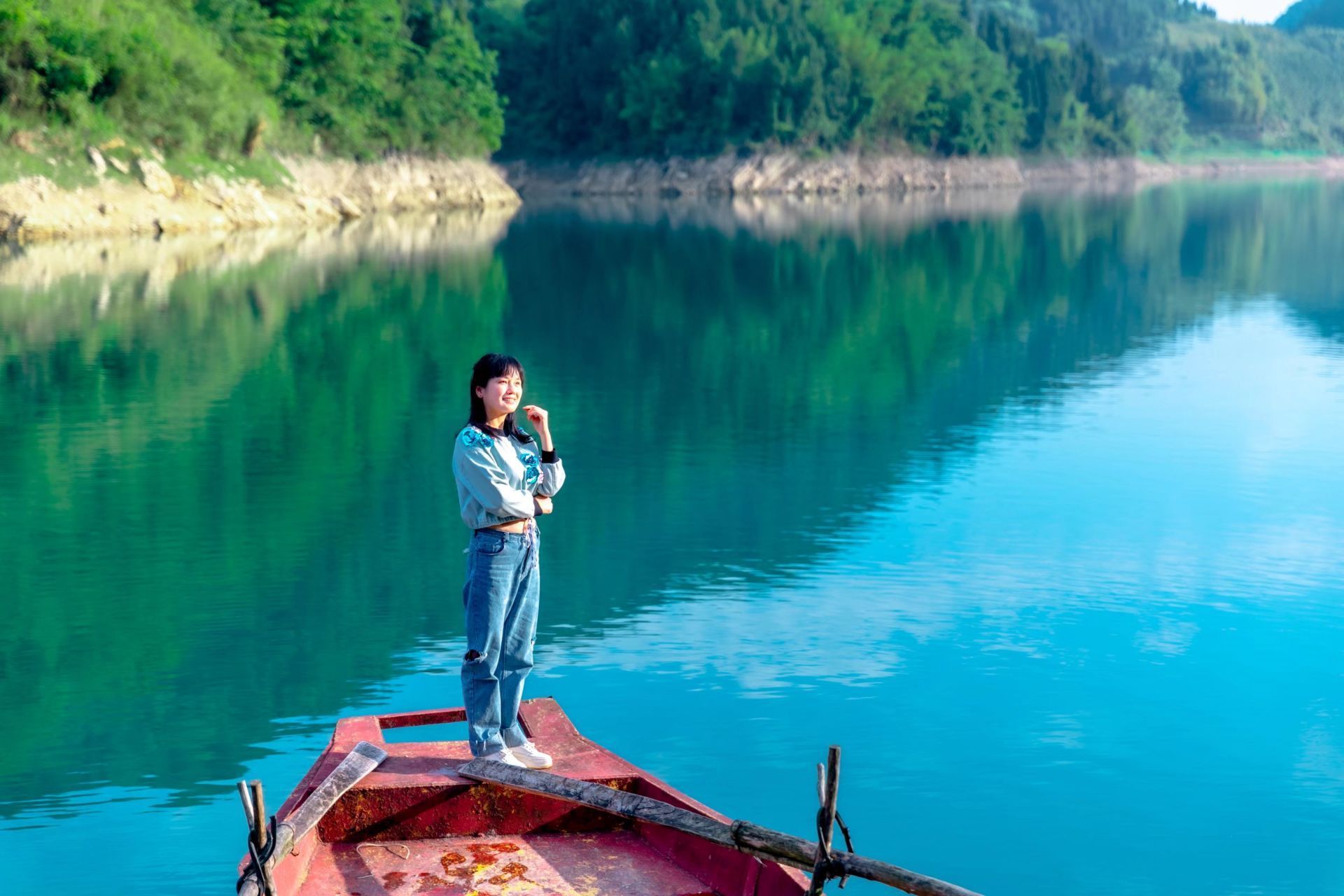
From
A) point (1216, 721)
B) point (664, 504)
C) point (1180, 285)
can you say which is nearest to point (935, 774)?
point (1216, 721)

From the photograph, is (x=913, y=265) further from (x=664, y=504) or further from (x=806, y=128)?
(x=806, y=128)

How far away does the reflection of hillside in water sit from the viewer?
10078mm

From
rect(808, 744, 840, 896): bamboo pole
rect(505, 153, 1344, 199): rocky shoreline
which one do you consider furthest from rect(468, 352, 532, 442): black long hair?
rect(505, 153, 1344, 199): rocky shoreline

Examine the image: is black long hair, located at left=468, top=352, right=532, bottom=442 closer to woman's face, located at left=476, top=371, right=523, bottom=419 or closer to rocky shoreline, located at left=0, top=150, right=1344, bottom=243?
woman's face, located at left=476, top=371, right=523, bottom=419

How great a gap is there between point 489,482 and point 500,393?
1.22 ft

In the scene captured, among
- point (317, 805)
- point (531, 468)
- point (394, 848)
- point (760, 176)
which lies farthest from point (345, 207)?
point (317, 805)

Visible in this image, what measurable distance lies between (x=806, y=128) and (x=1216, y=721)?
98.2m

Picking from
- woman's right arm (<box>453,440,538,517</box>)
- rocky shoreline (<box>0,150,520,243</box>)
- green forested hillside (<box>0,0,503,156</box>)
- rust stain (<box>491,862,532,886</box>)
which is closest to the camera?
rust stain (<box>491,862,532,886</box>)

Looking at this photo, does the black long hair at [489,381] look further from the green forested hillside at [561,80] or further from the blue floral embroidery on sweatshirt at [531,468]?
the green forested hillside at [561,80]

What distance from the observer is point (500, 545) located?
6.72 meters

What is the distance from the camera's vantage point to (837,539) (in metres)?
13.0

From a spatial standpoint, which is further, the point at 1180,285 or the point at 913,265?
the point at 913,265

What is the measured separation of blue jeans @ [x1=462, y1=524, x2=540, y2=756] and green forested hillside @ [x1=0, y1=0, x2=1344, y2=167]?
42255 millimetres

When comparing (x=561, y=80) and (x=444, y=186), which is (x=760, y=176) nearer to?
(x=561, y=80)
